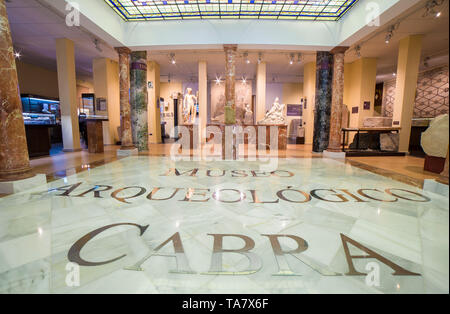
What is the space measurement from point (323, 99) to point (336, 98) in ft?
1.93

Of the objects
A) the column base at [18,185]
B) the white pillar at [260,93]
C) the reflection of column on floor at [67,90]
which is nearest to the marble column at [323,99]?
the white pillar at [260,93]

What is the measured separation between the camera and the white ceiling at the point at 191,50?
6.39 metres

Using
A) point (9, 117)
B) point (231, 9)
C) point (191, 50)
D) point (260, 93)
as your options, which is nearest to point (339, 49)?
point (231, 9)

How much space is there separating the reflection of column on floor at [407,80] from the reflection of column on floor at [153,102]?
1024 centimetres

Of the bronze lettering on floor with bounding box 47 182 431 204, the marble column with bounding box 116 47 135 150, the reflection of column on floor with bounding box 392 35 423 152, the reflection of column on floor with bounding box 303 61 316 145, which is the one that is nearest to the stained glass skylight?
the marble column with bounding box 116 47 135 150

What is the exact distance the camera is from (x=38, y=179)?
3.77 metres

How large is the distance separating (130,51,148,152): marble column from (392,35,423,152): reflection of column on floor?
362 inches

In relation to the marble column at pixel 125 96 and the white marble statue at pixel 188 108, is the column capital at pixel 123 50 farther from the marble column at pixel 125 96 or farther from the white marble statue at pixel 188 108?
the white marble statue at pixel 188 108

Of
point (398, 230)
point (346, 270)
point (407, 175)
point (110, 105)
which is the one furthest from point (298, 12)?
point (110, 105)

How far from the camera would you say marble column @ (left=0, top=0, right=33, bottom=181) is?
3.32 metres

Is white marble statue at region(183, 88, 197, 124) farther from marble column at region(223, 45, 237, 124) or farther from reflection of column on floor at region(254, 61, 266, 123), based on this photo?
marble column at region(223, 45, 237, 124)

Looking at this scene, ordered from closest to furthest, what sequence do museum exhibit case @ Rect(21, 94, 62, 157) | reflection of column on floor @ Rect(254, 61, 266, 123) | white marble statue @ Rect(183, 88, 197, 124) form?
museum exhibit case @ Rect(21, 94, 62, 157), white marble statue @ Rect(183, 88, 197, 124), reflection of column on floor @ Rect(254, 61, 266, 123)

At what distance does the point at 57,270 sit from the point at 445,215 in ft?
7.36
